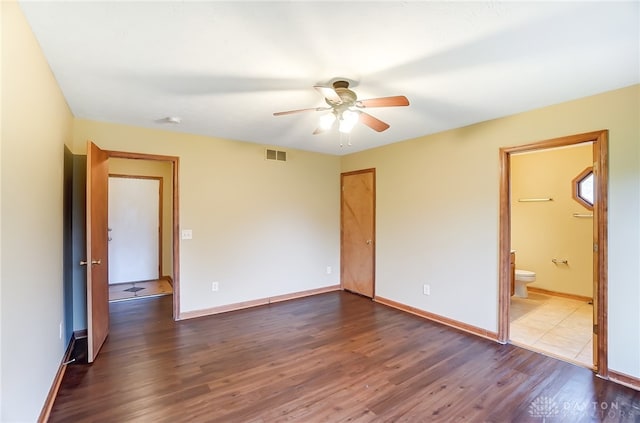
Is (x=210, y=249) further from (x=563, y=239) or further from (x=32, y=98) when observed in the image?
(x=563, y=239)

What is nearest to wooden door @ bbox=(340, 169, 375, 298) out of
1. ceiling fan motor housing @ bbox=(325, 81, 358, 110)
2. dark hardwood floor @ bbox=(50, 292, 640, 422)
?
dark hardwood floor @ bbox=(50, 292, 640, 422)

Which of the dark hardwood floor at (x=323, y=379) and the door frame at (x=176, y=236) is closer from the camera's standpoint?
the dark hardwood floor at (x=323, y=379)

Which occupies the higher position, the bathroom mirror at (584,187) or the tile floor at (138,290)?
the bathroom mirror at (584,187)

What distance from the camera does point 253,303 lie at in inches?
174

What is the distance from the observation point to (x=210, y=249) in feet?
13.4

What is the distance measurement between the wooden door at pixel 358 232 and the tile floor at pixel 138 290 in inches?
121

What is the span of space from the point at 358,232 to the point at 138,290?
391cm

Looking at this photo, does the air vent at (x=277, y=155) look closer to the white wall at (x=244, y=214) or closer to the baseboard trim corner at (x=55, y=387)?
the white wall at (x=244, y=214)

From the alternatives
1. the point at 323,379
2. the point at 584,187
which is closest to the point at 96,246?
the point at 323,379

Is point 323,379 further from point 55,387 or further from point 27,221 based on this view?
point 27,221

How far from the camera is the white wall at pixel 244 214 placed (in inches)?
152

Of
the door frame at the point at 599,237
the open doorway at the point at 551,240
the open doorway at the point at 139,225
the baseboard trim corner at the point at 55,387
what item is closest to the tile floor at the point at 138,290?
the open doorway at the point at 139,225

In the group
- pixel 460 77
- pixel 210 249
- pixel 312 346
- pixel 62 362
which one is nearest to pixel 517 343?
pixel 312 346

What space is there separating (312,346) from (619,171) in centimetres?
317
